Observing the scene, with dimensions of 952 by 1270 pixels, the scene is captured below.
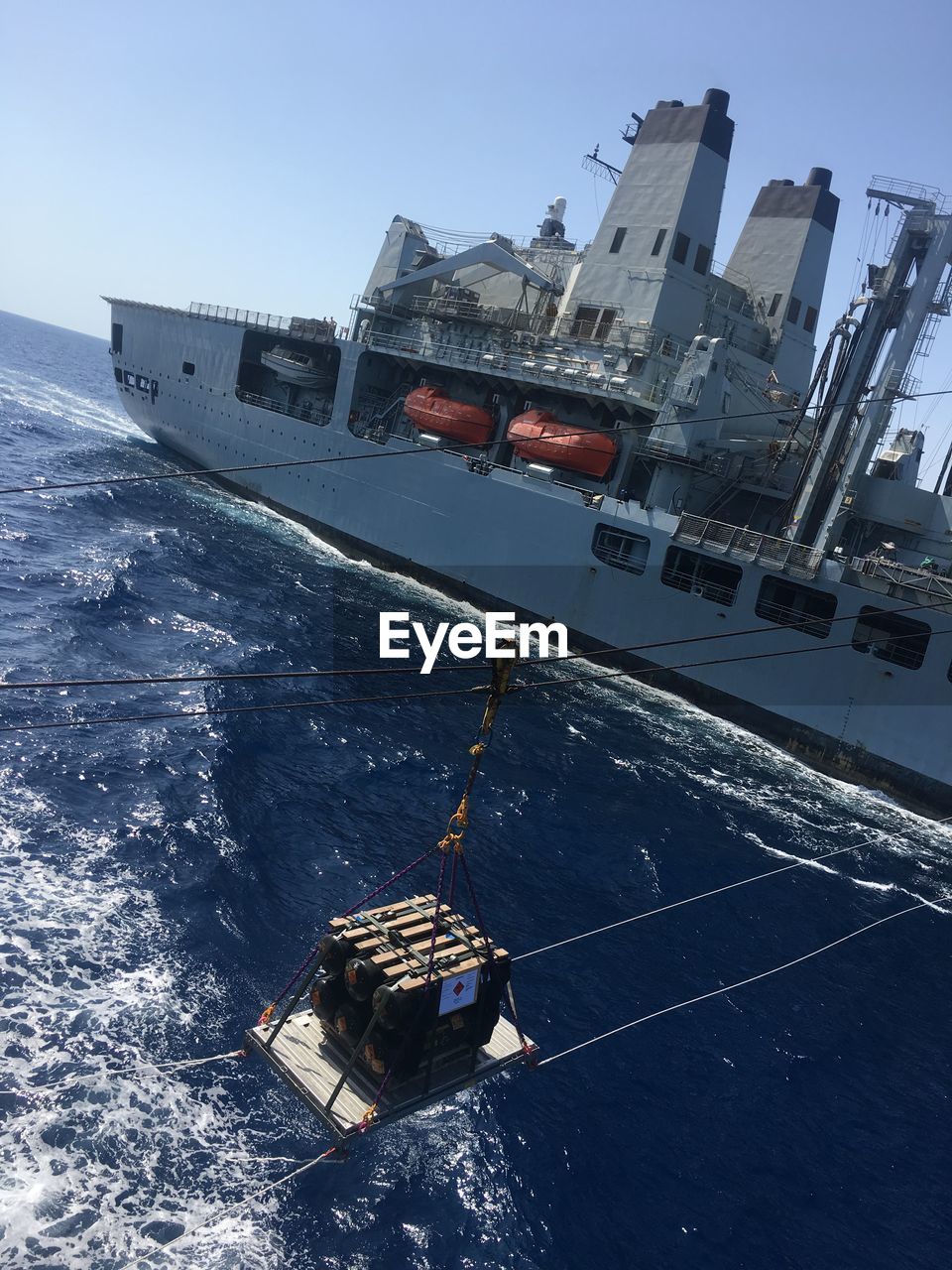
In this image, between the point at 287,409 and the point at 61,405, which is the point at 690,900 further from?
the point at 61,405

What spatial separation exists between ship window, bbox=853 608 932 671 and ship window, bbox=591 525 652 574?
6.41 m

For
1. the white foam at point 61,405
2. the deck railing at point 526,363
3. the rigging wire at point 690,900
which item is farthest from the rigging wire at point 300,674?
the white foam at point 61,405

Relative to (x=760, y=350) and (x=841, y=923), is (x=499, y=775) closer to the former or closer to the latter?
(x=841, y=923)

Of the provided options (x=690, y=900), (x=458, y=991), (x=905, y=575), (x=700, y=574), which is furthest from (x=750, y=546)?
(x=458, y=991)

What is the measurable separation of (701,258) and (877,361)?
9.03 meters

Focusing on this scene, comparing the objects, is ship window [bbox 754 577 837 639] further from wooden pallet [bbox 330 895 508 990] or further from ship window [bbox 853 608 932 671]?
wooden pallet [bbox 330 895 508 990]

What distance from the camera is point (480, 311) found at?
33.8 meters

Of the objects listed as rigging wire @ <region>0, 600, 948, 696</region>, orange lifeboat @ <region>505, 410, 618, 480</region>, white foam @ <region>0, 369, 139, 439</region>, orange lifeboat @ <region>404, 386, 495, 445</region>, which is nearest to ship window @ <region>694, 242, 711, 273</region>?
orange lifeboat @ <region>505, 410, 618, 480</region>

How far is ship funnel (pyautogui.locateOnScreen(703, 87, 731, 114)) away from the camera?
29.4 metres

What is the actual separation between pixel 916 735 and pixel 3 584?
24338 mm

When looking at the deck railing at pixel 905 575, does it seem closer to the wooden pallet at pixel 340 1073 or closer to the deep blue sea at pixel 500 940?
the deep blue sea at pixel 500 940

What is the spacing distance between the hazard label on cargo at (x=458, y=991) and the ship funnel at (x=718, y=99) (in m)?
31.8

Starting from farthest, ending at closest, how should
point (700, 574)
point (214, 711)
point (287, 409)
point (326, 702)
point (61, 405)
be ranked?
point (61, 405), point (287, 409), point (700, 574), point (214, 711), point (326, 702)

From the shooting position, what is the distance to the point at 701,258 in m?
30.5
